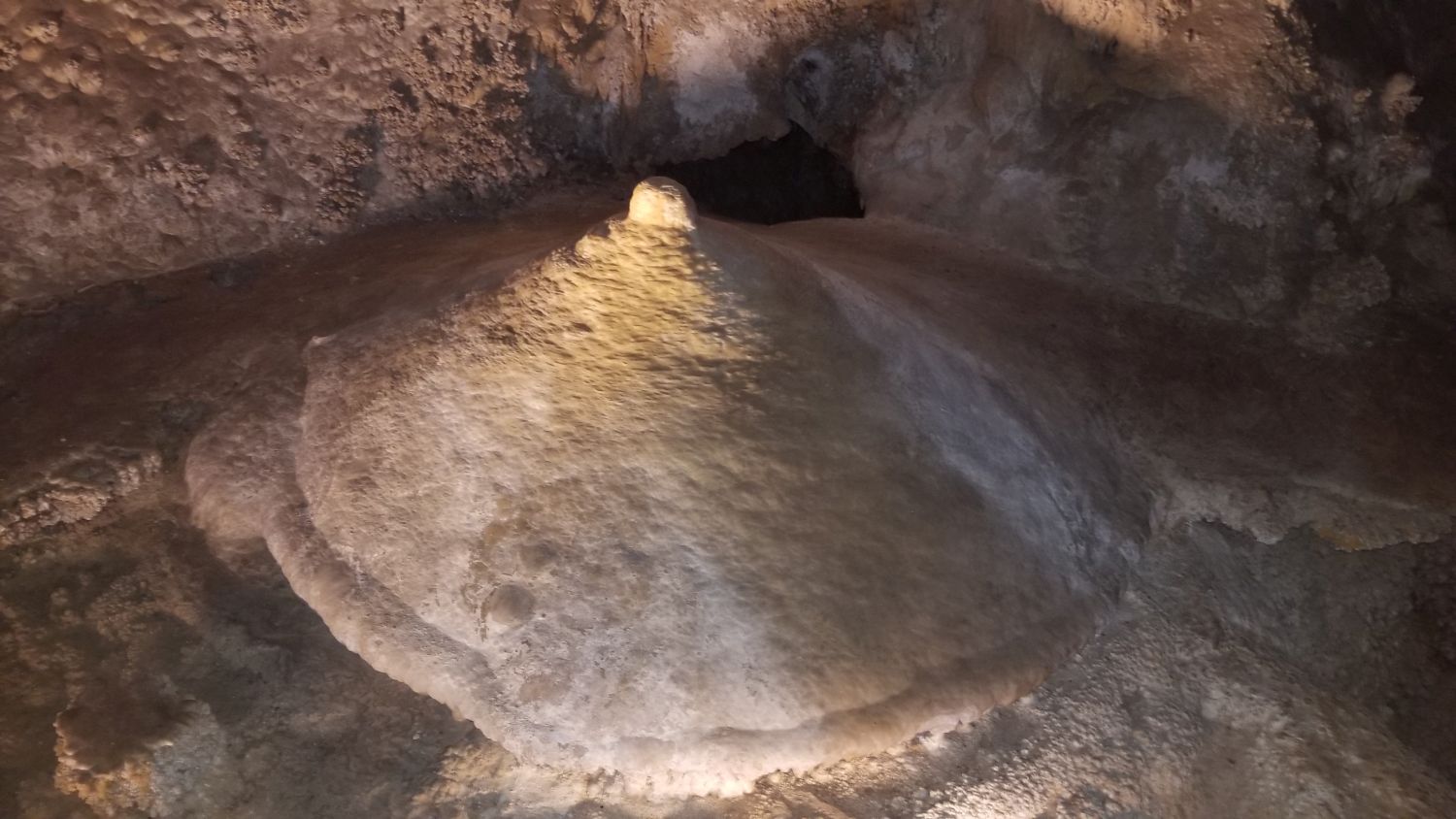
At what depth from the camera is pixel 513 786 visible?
197 cm

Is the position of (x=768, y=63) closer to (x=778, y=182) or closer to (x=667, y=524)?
(x=778, y=182)

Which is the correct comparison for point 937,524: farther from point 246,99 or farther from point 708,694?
point 246,99

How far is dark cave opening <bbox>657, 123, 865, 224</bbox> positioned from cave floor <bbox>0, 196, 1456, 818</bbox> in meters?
1.24

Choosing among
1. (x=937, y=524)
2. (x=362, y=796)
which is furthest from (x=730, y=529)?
(x=362, y=796)

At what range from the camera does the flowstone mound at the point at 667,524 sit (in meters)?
1.96

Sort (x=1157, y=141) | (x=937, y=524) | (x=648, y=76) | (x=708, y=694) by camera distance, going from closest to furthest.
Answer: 1. (x=708, y=694)
2. (x=937, y=524)
3. (x=1157, y=141)
4. (x=648, y=76)

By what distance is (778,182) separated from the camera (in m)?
4.73

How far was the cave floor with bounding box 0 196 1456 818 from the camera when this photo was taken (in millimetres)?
1976

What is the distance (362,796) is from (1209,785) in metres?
1.97

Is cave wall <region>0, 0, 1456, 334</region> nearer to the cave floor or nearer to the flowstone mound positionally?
the cave floor

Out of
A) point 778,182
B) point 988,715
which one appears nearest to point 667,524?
point 988,715

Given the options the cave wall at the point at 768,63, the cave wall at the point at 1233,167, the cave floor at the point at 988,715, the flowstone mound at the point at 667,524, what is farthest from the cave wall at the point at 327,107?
the flowstone mound at the point at 667,524

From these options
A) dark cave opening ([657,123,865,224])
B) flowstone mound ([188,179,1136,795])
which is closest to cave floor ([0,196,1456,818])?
flowstone mound ([188,179,1136,795])

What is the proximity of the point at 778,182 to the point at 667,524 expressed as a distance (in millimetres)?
3092
